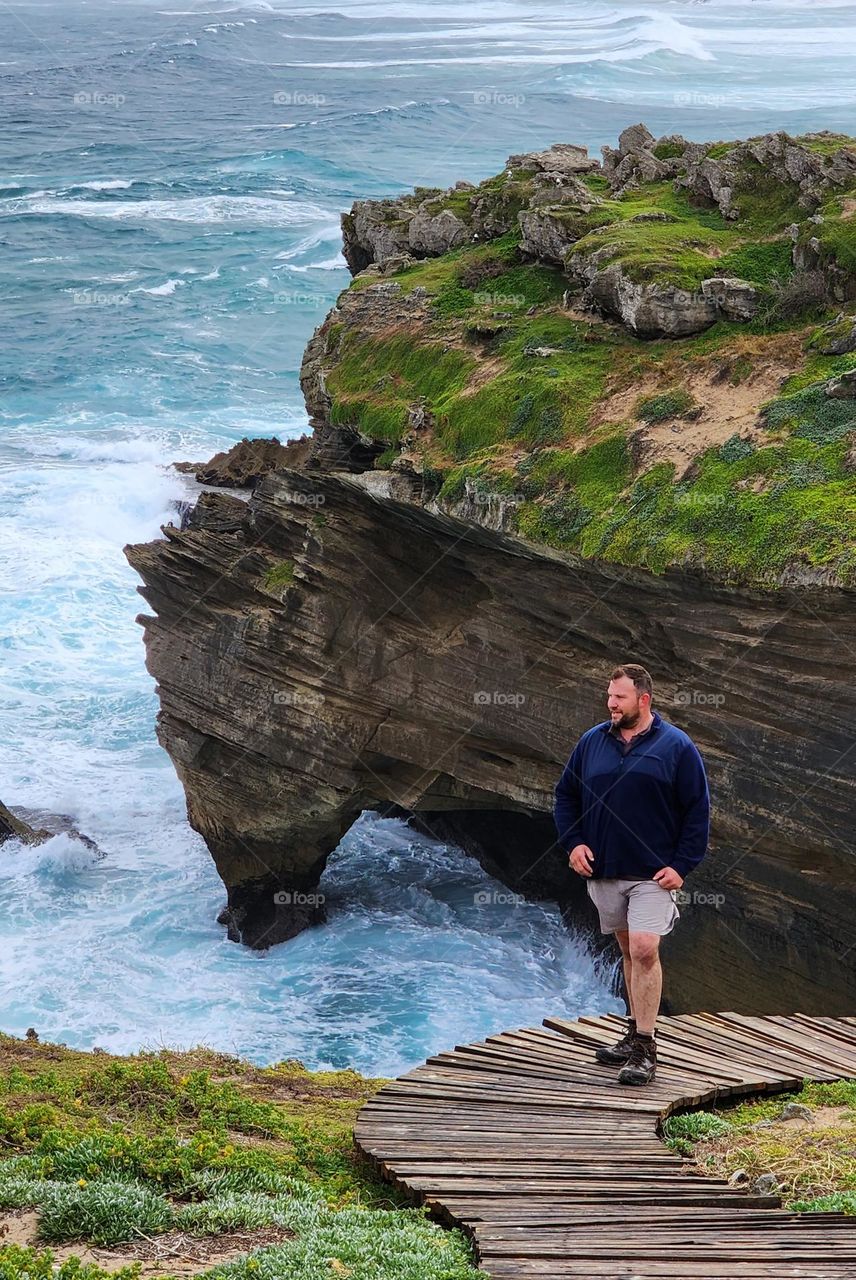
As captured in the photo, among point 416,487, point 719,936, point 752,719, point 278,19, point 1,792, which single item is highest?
point 278,19

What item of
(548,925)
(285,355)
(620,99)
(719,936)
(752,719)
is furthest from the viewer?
(620,99)

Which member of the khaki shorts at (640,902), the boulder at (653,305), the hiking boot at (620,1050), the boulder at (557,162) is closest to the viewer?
the khaki shorts at (640,902)

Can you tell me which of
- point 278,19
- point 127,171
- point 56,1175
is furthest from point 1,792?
point 278,19

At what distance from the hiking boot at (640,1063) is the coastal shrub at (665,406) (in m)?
9.26

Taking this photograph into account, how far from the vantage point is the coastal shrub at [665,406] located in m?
17.3

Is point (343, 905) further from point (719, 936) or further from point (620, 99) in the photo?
point (620, 99)

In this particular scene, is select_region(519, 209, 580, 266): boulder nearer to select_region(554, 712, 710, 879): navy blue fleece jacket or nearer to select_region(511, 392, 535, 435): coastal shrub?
select_region(511, 392, 535, 435): coastal shrub

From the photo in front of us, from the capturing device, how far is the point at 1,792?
27.3 metres

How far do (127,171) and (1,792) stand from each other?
67089 millimetres
